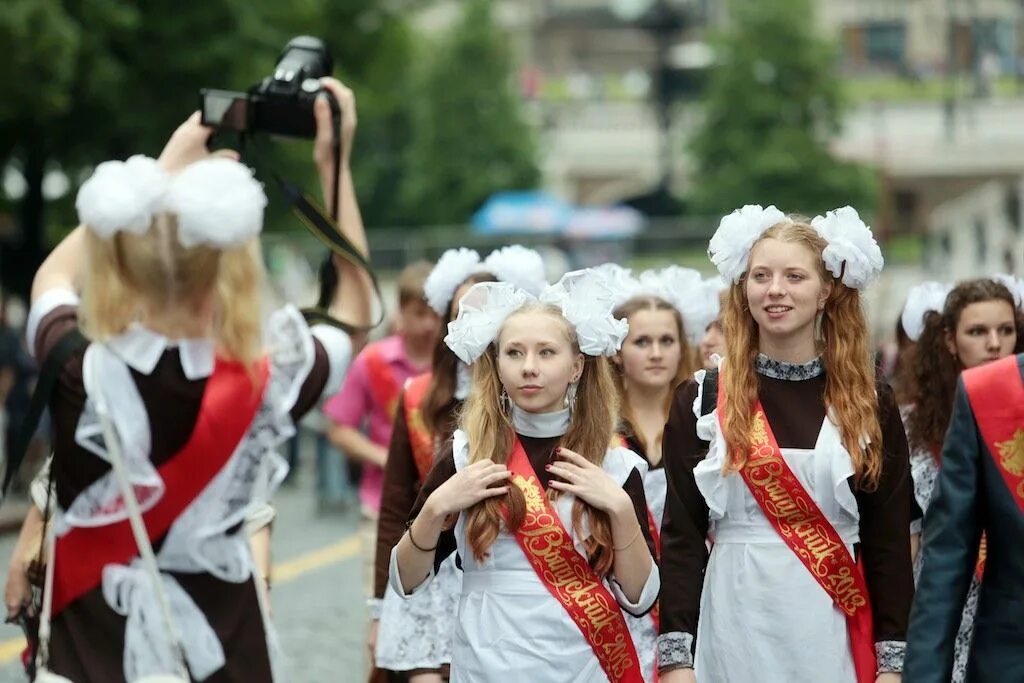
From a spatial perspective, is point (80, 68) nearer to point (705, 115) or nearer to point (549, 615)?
point (549, 615)

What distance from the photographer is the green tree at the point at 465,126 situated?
164ft

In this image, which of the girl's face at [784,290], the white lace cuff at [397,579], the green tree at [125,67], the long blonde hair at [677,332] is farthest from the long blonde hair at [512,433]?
the green tree at [125,67]

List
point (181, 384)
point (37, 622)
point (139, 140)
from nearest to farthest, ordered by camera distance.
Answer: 1. point (181, 384)
2. point (37, 622)
3. point (139, 140)

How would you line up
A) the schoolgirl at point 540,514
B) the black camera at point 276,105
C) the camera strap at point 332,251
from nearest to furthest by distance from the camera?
the camera strap at point 332,251 → the black camera at point 276,105 → the schoolgirl at point 540,514

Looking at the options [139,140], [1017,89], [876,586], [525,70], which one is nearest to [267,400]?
[876,586]

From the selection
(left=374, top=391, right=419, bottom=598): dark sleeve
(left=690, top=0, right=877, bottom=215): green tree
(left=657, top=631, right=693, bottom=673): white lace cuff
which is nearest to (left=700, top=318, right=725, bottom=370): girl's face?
(left=374, top=391, right=419, bottom=598): dark sleeve

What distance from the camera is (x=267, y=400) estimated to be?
4.18m

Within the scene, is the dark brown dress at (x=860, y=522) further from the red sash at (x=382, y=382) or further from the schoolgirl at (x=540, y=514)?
the red sash at (x=382, y=382)

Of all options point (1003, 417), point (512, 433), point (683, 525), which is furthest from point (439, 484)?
point (1003, 417)

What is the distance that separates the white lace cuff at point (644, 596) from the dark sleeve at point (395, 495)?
136 centimetres

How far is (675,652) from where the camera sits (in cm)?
506

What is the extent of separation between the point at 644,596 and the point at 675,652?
0.57 ft

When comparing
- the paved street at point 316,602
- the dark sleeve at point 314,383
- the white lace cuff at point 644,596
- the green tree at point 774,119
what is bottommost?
the paved street at point 316,602

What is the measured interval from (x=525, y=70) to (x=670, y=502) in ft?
207
